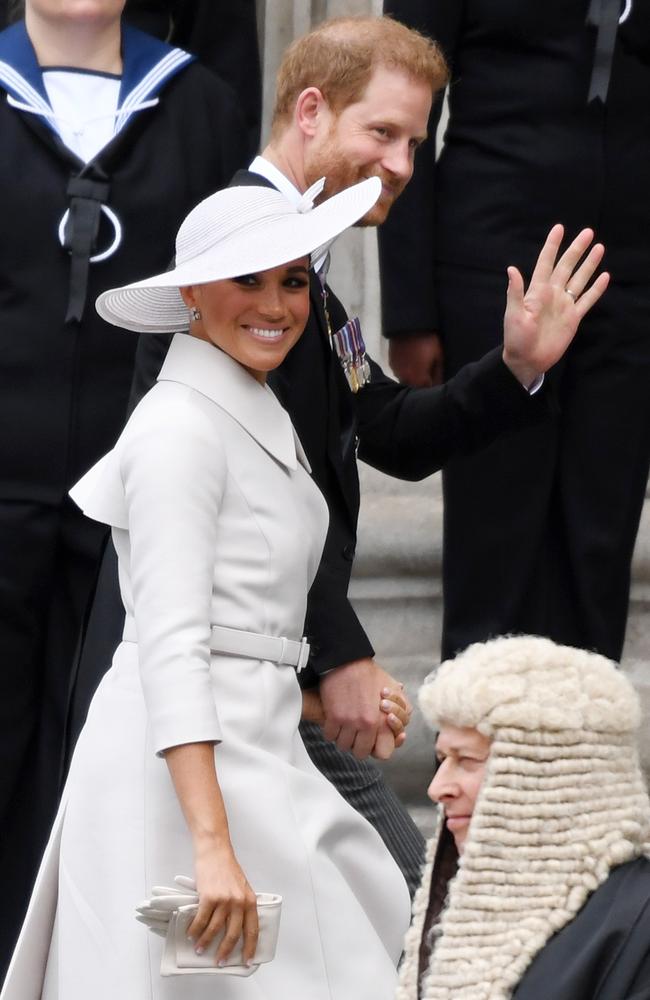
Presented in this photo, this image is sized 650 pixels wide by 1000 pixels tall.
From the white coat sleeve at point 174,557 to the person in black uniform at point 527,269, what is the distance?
48.4 inches

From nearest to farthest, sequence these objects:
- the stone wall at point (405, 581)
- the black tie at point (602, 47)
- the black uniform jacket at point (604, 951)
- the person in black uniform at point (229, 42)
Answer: the black uniform jacket at point (604, 951) → the black tie at point (602, 47) → the person in black uniform at point (229, 42) → the stone wall at point (405, 581)

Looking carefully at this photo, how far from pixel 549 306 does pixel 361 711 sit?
A: 2.29 feet

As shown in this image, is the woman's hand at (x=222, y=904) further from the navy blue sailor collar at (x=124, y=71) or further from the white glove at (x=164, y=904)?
the navy blue sailor collar at (x=124, y=71)

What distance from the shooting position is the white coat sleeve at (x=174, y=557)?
9.66ft

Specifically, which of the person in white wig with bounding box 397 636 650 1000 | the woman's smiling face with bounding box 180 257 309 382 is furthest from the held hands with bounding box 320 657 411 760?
the person in white wig with bounding box 397 636 650 1000

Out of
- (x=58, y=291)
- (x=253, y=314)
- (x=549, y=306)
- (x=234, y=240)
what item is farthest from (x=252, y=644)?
(x=58, y=291)

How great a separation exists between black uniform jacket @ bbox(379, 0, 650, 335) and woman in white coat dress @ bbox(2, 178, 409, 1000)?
955mm

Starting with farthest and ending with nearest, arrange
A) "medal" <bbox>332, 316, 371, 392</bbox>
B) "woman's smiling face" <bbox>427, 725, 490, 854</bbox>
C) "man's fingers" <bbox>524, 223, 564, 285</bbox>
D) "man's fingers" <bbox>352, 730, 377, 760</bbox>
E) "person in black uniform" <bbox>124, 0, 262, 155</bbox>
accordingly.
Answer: "person in black uniform" <bbox>124, 0, 262, 155</bbox> < "medal" <bbox>332, 316, 371, 392</bbox> < "man's fingers" <bbox>524, 223, 564, 285</bbox> < "man's fingers" <bbox>352, 730, 377, 760</bbox> < "woman's smiling face" <bbox>427, 725, 490, 854</bbox>

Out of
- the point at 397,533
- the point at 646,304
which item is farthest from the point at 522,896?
the point at 397,533

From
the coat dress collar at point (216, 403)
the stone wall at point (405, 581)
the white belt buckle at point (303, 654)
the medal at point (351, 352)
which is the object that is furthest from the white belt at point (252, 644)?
the stone wall at point (405, 581)

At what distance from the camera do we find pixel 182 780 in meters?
2.93

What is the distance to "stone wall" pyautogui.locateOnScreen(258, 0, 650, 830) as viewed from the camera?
4840 mm

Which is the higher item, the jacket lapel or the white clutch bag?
the jacket lapel

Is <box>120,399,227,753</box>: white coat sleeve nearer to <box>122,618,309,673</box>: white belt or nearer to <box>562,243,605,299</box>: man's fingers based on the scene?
<box>122,618,309,673</box>: white belt
